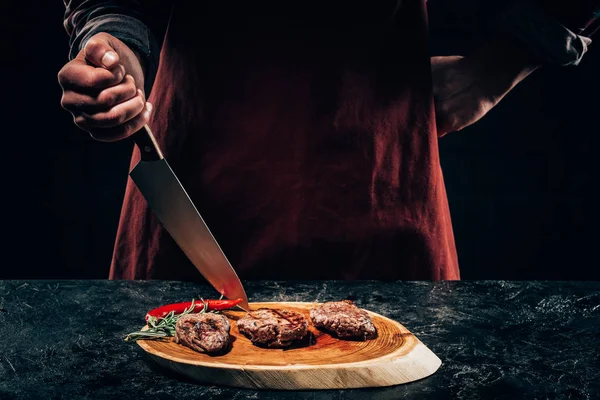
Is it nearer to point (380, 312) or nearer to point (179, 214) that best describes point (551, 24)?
point (380, 312)

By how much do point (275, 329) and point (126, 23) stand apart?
964 millimetres

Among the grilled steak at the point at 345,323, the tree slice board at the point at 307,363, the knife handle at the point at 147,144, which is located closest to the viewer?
the tree slice board at the point at 307,363

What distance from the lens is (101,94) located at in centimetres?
132

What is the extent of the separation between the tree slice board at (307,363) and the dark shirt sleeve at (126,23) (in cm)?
84

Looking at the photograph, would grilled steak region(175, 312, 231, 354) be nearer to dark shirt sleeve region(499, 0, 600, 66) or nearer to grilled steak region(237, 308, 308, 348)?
grilled steak region(237, 308, 308, 348)

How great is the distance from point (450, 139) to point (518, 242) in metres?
0.64

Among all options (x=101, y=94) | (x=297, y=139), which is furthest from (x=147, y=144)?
(x=297, y=139)

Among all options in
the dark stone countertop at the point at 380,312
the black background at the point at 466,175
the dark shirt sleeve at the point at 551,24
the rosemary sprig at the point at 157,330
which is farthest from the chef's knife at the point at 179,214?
the black background at the point at 466,175

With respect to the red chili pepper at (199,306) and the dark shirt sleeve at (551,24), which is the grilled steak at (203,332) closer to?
the red chili pepper at (199,306)

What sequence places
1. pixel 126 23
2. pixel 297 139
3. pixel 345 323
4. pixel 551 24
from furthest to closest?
1. pixel 551 24
2. pixel 297 139
3. pixel 126 23
4. pixel 345 323

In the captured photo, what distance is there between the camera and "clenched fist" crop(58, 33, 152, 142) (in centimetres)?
130

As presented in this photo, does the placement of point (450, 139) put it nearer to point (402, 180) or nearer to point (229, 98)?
point (402, 180)

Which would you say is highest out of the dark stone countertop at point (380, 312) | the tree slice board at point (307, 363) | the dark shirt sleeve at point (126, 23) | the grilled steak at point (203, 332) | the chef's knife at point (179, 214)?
the dark shirt sleeve at point (126, 23)

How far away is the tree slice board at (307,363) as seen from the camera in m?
1.02
